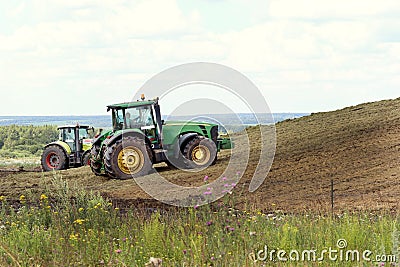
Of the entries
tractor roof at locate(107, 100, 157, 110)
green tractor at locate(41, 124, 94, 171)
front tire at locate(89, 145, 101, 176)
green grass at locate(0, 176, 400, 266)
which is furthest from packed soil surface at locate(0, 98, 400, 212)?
tractor roof at locate(107, 100, 157, 110)

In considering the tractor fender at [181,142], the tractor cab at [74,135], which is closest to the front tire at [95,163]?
the tractor fender at [181,142]

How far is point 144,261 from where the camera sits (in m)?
6.38

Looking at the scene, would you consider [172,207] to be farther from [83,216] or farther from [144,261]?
[144,261]

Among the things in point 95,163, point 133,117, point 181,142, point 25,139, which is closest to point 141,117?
point 133,117

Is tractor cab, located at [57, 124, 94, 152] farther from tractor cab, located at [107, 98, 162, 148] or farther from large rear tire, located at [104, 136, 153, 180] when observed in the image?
large rear tire, located at [104, 136, 153, 180]

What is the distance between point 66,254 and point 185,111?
5829mm

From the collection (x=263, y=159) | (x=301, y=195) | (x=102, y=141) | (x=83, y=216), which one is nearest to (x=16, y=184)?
(x=102, y=141)

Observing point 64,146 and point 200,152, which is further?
point 64,146

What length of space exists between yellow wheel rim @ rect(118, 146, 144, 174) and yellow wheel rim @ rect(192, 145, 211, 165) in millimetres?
1537

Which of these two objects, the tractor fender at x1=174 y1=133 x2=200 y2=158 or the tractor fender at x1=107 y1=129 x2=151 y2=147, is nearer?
the tractor fender at x1=107 y1=129 x2=151 y2=147

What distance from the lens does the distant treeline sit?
38.3m

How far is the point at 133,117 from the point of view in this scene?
54.7 feet

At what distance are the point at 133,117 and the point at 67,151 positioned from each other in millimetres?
5576

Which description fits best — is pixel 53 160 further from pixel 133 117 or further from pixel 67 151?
pixel 133 117
